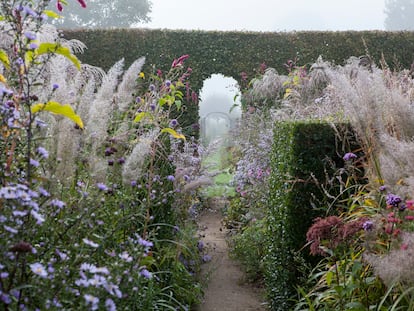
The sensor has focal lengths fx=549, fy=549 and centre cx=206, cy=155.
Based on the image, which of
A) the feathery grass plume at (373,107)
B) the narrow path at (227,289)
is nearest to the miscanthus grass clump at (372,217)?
the feathery grass plume at (373,107)

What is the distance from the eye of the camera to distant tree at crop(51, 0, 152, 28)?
26422 millimetres


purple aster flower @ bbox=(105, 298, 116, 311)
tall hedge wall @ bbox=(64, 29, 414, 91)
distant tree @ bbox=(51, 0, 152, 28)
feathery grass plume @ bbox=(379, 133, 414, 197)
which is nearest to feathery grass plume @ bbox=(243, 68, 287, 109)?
tall hedge wall @ bbox=(64, 29, 414, 91)

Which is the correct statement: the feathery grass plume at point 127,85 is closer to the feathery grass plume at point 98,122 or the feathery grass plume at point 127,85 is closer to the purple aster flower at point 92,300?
the feathery grass plume at point 98,122

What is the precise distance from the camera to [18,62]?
6.79 feet

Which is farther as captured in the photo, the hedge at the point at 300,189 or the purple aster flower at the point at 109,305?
the hedge at the point at 300,189

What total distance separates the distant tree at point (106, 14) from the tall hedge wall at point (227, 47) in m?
16.4

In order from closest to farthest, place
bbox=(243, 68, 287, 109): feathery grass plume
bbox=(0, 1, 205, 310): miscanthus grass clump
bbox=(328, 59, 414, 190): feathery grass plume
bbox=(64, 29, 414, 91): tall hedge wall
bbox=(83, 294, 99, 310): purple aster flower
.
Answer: bbox=(83, 294, 99, 310): purple aster flower → bbox=(0, 1, 205, 310): miscanthus grass clump → bbox=(328, 59, 414, 190): feathery grass plume → bbox=(243, 68, 287, 109): feathery grass plume → bbox=(64, 29, 414, 91): tall hedge wall

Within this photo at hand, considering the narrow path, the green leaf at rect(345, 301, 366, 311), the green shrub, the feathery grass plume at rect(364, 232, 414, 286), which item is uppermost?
the feathery grass plume at rect(364, 232, 414, 286)

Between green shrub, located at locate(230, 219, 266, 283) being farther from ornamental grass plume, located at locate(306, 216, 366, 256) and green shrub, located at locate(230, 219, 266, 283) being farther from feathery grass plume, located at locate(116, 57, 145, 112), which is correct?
feathery grass plume, located at locate(116, 57, 145, 112)

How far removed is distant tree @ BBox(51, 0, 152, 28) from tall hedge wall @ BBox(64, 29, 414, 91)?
16.4 meters

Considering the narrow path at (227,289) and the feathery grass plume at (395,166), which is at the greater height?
the feathery grass plume at (395,166)

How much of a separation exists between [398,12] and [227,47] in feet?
126

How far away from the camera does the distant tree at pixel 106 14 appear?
26.4 metres

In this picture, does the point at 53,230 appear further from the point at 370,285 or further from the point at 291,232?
the point at 291,232
